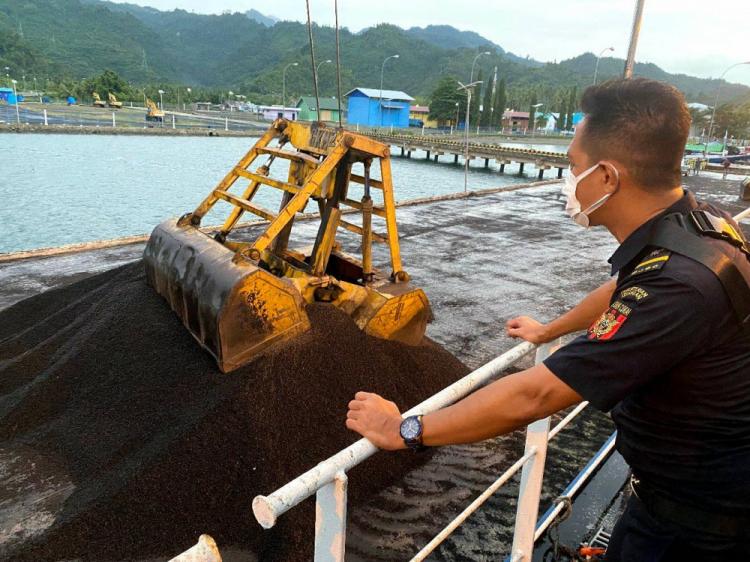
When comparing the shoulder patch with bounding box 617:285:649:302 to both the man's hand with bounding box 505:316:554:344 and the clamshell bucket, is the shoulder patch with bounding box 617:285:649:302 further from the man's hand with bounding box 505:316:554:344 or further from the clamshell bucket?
the clamshell bucket

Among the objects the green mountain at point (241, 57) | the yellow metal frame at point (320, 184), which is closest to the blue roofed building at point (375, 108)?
the green mountain at point (241, 57)

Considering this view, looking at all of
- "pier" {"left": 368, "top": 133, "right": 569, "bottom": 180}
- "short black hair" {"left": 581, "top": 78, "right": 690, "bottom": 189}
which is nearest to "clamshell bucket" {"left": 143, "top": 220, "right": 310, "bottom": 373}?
"short black hair" {"left": 581, "top": 78, "right": 690, "bottom": 189}

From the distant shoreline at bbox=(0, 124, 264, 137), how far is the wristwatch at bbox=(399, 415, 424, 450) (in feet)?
167

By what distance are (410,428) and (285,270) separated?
3.74m

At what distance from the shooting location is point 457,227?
11578 millimetres

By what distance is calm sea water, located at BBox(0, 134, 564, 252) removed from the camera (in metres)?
17.2

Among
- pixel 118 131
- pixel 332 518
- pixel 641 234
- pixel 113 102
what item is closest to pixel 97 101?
pixel 113 102

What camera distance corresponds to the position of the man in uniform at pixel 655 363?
3.91ft

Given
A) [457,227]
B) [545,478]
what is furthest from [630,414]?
[457,227]

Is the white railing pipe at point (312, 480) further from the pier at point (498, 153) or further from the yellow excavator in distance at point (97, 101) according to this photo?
the yellow excavator in distance at point (97, 101)

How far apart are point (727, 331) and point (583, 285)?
23.1ft

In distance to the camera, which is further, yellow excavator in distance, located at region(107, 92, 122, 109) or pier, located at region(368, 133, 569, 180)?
yellow excavator in distance, located at region(107, 92, 122, 109)

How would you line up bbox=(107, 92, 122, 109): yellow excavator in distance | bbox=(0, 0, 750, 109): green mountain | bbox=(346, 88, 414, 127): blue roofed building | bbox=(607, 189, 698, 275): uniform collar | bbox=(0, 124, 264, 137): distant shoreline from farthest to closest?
bbox=(0, 0, 750, 109): green mountain
bbox=(107, 92, 122, 109): yellow excavator in distance
bbox=(346, 88, 414, 127): blue roofed building
bbox=(0, 124, 264, 137): distant shoreline
bbox=(607, 189, 698, 275): uniform collar

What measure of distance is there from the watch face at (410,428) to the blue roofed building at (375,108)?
227 ft
